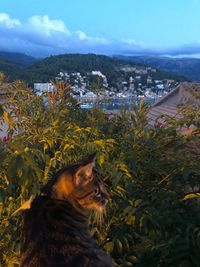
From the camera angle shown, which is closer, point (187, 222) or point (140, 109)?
point (187, 222)

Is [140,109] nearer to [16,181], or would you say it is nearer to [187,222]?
[187,222]

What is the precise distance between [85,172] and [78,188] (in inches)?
4.9

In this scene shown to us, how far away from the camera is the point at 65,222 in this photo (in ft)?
7.91

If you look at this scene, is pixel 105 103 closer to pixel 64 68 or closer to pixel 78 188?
pixel 78 188

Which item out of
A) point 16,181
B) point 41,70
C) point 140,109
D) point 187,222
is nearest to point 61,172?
point 16,181

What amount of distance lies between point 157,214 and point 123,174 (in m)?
0.34

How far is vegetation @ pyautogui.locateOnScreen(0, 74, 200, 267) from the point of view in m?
3.05

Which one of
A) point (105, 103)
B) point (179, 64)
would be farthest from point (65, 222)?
point (179, 64)

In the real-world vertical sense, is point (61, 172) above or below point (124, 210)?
above

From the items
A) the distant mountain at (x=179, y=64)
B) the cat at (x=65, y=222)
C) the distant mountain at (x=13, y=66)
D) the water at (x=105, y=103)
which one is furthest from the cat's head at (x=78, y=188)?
the distant mountain at (x=179, y=64)

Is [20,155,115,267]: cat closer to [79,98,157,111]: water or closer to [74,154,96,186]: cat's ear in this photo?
[74,154,96,186]: cat's ear

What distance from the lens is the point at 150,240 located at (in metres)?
3.06

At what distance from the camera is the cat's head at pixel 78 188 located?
2.45 m

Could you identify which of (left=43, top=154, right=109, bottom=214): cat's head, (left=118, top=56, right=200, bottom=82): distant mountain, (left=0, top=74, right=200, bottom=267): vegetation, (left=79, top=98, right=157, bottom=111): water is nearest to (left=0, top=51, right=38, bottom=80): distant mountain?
(left=79, top=98, right=157, bottom=111): water
